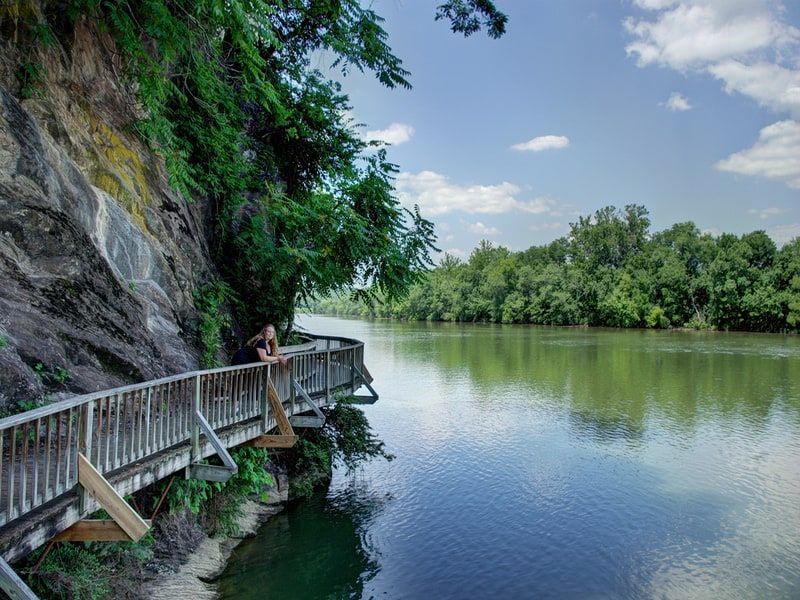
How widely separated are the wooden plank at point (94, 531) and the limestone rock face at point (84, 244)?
1.47m

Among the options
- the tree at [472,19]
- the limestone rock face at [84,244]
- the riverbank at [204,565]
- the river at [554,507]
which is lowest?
the river at [554,507]

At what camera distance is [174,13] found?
9.27 metres

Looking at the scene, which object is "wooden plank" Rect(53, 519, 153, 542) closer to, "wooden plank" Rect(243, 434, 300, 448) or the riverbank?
the riverbank

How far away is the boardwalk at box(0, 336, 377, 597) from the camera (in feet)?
14.6

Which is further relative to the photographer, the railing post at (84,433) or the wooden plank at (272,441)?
the wooden plank at (272,441)

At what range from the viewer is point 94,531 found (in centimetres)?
529

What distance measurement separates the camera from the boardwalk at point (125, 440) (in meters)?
4.46

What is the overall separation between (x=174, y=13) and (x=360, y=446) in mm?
9833

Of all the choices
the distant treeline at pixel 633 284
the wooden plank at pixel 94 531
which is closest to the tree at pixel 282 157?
the wooden plank at pixel 94 531

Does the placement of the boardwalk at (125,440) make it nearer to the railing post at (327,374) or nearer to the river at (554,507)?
the railing post at (327,374)

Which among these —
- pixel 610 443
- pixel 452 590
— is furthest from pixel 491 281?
pixel 452 590

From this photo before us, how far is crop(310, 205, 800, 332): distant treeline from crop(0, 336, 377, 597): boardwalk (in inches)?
2380

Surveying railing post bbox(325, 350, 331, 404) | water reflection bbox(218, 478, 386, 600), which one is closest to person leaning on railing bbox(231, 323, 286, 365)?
railing post bbox(325, 350, 331, 404)

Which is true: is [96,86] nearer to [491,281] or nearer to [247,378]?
[247,378]
